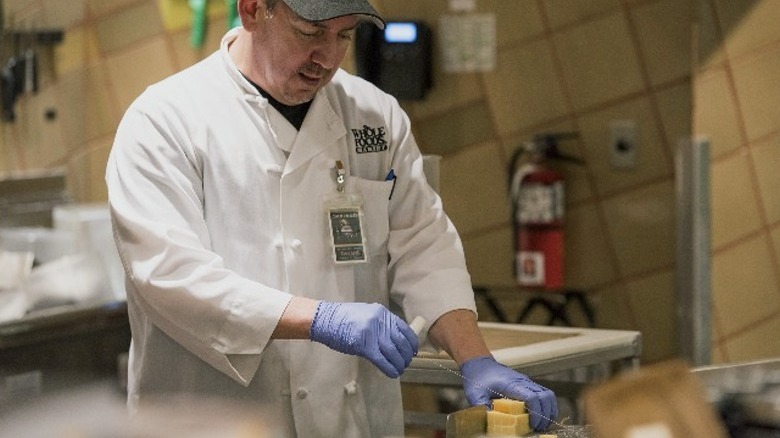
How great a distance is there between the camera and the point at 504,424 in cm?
190

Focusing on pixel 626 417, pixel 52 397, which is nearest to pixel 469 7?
pixel 626 417

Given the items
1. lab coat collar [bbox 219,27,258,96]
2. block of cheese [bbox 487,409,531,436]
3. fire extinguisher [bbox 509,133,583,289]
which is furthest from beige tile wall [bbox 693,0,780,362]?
block of cheese [bbox 487,409,531,436]

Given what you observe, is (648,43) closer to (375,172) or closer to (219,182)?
(375,172)

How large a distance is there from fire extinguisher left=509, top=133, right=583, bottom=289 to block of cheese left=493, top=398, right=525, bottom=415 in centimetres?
191

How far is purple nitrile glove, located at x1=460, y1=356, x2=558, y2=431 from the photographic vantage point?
2049mm

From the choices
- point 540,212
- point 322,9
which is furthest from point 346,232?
point 540,212

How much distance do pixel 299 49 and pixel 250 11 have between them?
0.13m

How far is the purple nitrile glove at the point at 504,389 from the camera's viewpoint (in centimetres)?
205

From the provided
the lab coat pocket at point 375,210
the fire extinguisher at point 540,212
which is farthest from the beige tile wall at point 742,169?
the lab coat pocket at point 375,210

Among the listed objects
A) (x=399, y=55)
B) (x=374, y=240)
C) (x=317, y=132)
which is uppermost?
(x=399, y=55)

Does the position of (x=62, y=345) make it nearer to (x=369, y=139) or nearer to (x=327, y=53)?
(x=369, y=139)

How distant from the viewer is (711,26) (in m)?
3.61

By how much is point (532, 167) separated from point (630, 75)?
0.41 metres

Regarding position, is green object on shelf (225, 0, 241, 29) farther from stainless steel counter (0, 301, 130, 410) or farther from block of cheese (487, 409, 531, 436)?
block of cheese (487, 409, 531, 436)
